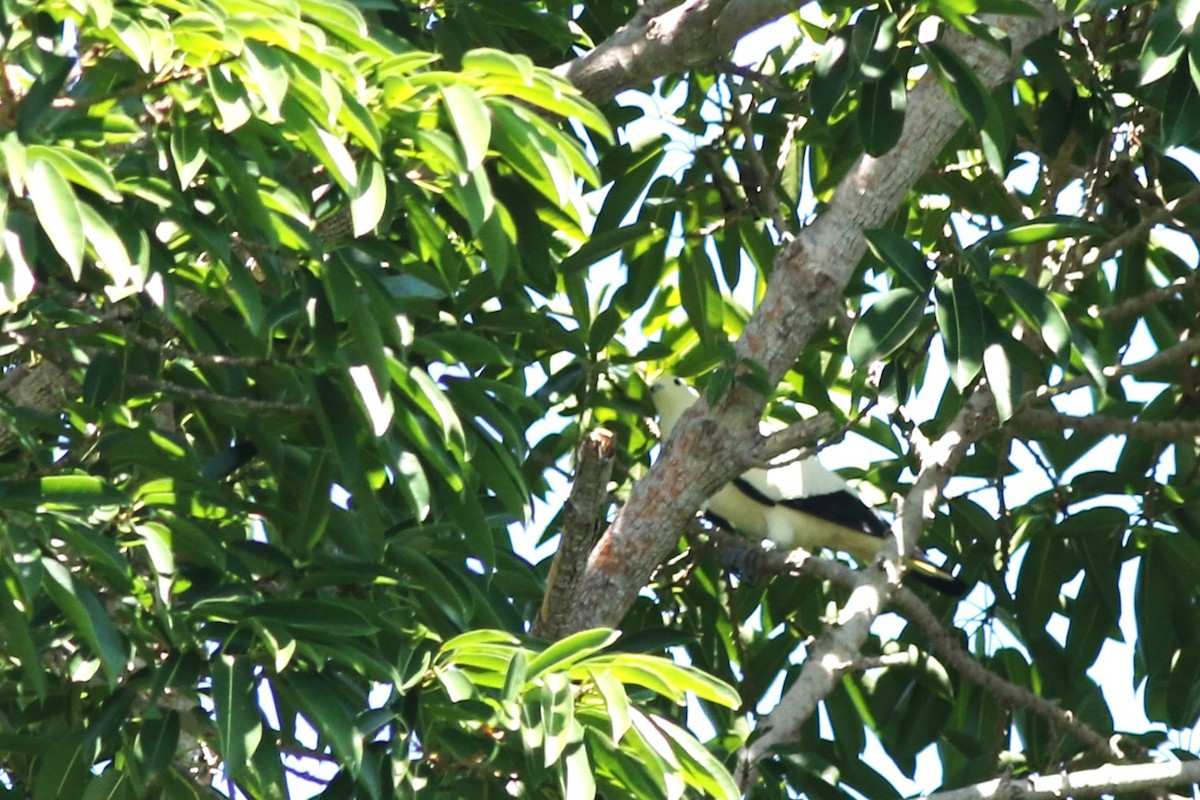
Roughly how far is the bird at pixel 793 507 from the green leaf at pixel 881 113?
1.92 meters

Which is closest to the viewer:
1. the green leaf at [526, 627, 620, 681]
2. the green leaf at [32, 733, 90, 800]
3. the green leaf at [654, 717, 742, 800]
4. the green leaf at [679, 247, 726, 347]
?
the green leaf at [526, 627, 620, 681]

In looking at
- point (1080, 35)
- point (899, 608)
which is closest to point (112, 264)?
point (899, 608)

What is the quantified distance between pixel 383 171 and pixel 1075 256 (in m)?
2.11

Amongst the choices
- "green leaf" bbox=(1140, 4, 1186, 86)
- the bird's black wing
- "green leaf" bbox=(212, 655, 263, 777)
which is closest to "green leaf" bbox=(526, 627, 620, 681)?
"green leaf" bbox=(212, 655, 263, 777)

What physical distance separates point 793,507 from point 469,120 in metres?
3.75

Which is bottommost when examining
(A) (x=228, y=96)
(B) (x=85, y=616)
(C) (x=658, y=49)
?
(B) (x=85, y=616)

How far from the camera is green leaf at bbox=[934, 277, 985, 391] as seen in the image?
9.54ft

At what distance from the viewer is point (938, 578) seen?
4465mm

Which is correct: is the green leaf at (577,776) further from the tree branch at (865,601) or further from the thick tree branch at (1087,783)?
the thick tree branch at (1087,783)

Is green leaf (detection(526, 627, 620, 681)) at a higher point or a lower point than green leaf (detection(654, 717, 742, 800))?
higher

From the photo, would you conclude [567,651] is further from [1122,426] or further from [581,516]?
[1122,426]

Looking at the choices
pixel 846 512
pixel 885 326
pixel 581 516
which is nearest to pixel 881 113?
pixel 885 326

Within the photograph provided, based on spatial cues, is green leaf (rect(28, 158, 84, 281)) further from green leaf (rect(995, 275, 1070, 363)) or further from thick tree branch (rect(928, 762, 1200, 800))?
thick tree branch (rect(928, 762, 1200, 800))

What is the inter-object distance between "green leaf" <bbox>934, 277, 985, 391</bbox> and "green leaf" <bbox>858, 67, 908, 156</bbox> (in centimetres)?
26
